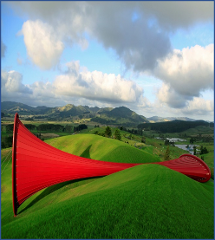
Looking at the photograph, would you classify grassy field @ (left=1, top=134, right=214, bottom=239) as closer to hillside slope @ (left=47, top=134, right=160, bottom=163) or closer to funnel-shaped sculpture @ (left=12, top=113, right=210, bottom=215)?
funnel-shaped sculpture @ (left=12, top=113, right=210, bottom=215)

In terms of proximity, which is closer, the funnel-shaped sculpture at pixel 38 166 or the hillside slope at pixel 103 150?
the funnel-shaped sculpture at pixel 38 166

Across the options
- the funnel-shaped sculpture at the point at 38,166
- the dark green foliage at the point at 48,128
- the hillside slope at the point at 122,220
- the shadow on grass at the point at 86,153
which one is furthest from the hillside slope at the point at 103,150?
the dark green foliage at the point at 48,128

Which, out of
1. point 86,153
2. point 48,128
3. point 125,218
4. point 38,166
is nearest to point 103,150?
point 86,153

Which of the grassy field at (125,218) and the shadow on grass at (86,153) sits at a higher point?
the grassy field at (125,218)

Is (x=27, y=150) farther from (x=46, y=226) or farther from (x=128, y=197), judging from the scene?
(x=128, y=197)

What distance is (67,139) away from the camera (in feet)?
152

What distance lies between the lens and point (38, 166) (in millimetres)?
14172

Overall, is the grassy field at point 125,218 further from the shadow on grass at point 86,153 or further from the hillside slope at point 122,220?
the shadow on grass at point 86,153

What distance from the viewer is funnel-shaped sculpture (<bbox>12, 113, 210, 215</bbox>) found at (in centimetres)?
1222

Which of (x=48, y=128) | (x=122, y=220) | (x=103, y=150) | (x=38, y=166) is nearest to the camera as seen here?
(x=122, y=220)

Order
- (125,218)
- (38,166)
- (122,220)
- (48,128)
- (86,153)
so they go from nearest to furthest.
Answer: (122,220)
(125,218)
(38,166)
(86,153)
(48,128)

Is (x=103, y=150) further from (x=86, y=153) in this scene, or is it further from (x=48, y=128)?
(x=48, y=128)

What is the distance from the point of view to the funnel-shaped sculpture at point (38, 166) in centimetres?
1222

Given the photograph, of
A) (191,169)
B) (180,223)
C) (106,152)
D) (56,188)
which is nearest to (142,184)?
(180,223)
